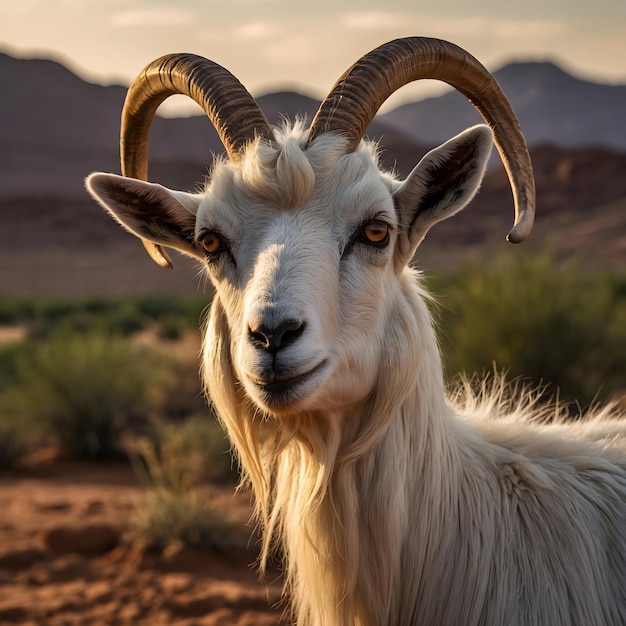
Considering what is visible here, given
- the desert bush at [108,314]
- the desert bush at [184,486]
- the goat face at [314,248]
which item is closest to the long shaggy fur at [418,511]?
the goat face at [314,248]

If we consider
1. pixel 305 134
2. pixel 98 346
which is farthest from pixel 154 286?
pixel 305 134

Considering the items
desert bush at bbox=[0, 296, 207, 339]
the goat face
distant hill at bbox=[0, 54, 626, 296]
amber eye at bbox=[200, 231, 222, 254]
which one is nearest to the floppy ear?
the goat face

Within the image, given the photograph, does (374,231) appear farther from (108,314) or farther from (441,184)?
(108,314)

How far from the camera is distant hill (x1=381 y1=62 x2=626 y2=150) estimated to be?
96188mm

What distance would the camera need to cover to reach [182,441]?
8.91 metres

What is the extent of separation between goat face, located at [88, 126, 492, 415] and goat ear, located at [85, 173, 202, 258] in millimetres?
41

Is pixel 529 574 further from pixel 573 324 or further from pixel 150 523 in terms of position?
pixel 573 324

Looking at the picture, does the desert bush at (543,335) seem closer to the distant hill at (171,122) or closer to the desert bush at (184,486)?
the desert bush at (184,486)

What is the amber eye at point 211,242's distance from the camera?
3.45 m

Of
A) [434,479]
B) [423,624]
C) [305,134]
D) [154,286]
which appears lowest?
[154,286]

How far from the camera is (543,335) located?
30.8 feet

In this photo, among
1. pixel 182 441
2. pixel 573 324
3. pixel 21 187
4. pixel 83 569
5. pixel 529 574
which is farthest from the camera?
pixel 21 187

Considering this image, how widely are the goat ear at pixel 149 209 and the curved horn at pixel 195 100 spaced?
0.23 meters

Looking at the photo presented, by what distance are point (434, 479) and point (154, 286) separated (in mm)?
42278
